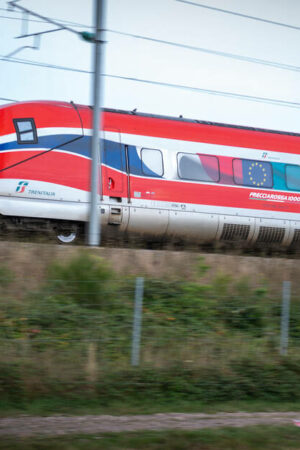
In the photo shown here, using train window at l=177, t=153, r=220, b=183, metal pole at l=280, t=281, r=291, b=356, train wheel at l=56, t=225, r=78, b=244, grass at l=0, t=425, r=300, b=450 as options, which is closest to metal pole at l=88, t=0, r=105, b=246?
train wheel at l=56, t=225, r=78, b=244

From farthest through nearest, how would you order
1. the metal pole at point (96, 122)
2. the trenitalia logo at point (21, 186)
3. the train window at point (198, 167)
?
1. the train window at point (198, 167)
2. the trenitalia logo at point (21, 186)
3. the metal pole at point (96, 122)

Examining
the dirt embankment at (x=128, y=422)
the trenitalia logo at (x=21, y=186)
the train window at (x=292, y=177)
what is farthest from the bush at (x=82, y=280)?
the train window at (x=292, y=177)

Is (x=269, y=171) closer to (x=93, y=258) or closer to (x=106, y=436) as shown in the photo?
(x=93, y=258)

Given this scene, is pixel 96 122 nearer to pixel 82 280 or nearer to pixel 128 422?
pixel 82 280

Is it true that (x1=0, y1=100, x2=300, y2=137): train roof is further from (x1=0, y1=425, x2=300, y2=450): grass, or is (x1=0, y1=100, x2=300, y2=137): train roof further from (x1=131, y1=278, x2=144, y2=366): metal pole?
(x1=0, y1=425, x2=300, y2=450): grass

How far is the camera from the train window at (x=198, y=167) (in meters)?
12.4

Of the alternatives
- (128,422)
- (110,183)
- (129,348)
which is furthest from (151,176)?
(128,422)

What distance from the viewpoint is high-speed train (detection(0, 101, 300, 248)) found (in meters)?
11.2

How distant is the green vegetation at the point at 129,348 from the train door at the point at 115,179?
4.65 meters

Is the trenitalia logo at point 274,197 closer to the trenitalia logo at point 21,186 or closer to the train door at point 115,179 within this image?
the train door at point 115,179

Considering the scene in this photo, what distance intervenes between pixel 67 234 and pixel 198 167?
3.17 meters

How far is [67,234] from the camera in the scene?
11742 millimetres

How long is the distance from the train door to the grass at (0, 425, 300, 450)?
7124 mm

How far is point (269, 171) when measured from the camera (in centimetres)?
1328
